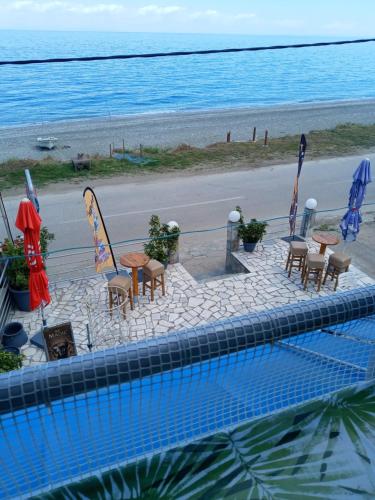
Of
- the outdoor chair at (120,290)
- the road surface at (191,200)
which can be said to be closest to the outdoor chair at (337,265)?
the road surface at (191,200)

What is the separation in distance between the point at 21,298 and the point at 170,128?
103 ft

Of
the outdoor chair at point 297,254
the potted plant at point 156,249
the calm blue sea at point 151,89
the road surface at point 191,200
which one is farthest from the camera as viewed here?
the calm blue sea at point 151,89

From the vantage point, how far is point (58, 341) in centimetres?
723

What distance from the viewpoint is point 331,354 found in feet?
9.27

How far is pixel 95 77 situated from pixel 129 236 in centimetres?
7274

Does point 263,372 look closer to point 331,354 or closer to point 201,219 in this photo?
point 331,354

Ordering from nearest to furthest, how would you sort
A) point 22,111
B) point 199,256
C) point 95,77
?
point 199,256 < point 22,111 < point 95,77

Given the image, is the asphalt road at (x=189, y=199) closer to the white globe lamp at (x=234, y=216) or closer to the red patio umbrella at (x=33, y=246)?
the white globe lamp at (x=234, y=216)

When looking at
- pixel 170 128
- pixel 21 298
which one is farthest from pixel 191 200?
pixel 170 128

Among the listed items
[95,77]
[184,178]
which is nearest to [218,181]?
[184,178]

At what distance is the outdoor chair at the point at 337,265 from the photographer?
31.2ft

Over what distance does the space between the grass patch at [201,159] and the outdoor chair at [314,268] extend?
13653mm

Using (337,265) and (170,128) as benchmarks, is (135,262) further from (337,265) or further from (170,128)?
(170,128)

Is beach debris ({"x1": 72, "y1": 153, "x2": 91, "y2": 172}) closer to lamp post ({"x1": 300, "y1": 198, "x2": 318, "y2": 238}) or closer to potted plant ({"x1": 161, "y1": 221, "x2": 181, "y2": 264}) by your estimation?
potted plant ({"x1": 161, "y1": 221, "x2": 181, "y2": 264})
